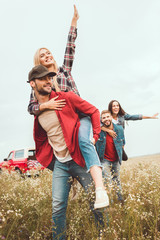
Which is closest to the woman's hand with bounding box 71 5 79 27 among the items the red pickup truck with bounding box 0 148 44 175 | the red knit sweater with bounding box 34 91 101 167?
the red knit sweater with bounding box 34 91 101 167

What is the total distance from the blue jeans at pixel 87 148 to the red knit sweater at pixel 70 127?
99 mm

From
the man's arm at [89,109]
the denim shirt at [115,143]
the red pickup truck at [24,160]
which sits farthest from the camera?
→ the red pickup truck at [24,160]

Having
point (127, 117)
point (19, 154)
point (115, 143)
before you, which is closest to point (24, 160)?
point (19, 154)

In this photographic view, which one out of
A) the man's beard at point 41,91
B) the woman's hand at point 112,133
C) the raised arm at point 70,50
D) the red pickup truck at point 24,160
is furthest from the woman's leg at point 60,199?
the red pickup truck at point 24,160

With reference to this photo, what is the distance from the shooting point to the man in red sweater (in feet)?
8.16

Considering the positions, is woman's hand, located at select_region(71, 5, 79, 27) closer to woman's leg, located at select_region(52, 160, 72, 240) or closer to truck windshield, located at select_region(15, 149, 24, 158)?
woman's leg, located at select_region(52, 160, 72, 240)

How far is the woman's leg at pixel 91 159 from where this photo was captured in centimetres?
201

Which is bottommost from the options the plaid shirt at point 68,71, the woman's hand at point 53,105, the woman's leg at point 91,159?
the woman's leg at point 91,159

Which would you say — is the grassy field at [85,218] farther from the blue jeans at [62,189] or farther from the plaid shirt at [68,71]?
the plaid shirt at [68,71]

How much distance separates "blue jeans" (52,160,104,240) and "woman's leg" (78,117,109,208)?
31cm

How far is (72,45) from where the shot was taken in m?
3.17

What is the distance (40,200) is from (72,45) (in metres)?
2.60

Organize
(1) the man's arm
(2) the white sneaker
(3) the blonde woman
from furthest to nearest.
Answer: (1) the man's arm, (3) the blonde woman, (2) the white sneaker

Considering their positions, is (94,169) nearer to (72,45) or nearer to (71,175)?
(71,175)
